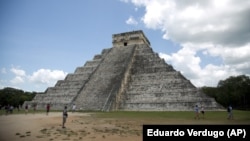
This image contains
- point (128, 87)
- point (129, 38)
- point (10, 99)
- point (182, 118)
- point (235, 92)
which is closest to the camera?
point (182, 118)

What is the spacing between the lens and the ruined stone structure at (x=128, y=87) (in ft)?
74.1

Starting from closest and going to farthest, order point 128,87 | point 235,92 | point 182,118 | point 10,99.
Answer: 1. point 182,118
2. point 128,87
3. point 235,92
4. point 10,99

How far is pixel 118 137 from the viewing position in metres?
8.81

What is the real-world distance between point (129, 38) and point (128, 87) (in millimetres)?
10710

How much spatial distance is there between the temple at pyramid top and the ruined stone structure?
3.44 feet

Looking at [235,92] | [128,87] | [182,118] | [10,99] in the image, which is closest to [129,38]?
[128,87]

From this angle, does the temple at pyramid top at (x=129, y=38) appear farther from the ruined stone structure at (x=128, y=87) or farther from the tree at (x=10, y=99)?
the tree at (x=10, y=99)

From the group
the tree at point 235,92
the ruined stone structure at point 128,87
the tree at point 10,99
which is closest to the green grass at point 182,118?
the ruined stone structure at point 128,87

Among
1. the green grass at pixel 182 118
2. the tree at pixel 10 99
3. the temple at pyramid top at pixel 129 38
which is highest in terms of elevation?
the temple at pyramid top at pixel 129 38

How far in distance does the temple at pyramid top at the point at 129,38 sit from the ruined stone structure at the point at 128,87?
1047 mm

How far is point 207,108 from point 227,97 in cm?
2584

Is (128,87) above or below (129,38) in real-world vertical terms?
below

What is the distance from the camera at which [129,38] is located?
35.0 m

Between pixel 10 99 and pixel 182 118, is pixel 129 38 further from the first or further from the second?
pixel 10 99
